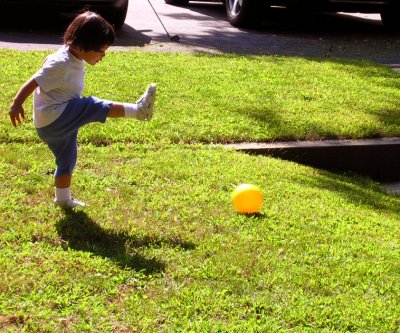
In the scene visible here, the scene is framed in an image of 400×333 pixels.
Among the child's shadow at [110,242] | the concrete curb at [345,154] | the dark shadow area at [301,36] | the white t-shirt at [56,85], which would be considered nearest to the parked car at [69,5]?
the dark shadow area at [301,36]

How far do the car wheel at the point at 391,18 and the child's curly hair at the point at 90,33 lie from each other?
837cm

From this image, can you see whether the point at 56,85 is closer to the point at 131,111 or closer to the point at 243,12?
the point at 131,111

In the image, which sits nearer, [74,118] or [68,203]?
[74,118]

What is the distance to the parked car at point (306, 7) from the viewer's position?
10.5m

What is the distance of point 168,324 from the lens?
3.17 meters

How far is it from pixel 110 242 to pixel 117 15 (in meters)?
6.61

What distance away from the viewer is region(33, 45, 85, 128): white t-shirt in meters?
3.87

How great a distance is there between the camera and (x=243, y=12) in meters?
10.9

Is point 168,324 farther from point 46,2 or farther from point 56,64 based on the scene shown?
point 46,2

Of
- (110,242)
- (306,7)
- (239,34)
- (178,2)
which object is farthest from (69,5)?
(110,242)

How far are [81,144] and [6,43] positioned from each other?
3889 millimetres

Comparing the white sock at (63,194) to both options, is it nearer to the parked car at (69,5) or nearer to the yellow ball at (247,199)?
the yellow ball at (247,199)

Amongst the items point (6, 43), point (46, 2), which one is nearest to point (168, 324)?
point (6, 43)

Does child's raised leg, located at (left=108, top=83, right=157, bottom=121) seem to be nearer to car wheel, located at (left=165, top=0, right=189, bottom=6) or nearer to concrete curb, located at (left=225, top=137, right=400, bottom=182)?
concrete curb, located at (left=225, top=137, right=400, bottom=182)
